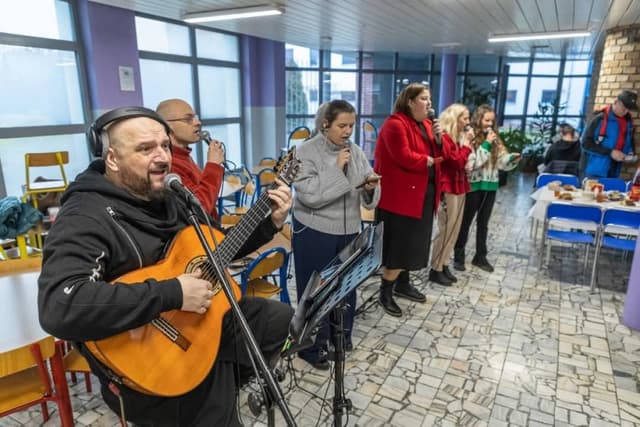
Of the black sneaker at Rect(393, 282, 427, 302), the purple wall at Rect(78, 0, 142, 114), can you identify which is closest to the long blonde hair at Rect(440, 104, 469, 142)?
the black sneaker at Rect(393, 282, 427, 302)

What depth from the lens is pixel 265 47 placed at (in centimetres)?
805

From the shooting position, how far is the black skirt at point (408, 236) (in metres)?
3.01

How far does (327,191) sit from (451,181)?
167 cm

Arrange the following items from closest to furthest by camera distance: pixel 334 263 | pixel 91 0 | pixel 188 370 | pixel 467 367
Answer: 1. pixel 188 370
2. pixel 334 263
3. pixel 467 367
4. pixel 91 0

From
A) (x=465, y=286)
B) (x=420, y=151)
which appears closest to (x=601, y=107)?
(x=465, y=286)

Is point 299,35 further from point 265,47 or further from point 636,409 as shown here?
point 636,409

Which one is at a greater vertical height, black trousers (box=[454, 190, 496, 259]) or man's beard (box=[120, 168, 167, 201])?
man's beard (box=[120, 168, 167, 201])

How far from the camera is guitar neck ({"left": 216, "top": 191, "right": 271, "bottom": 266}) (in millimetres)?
1496

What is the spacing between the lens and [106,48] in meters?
5.27

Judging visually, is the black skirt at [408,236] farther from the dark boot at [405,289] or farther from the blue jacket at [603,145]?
the blue jacket at [603,145]

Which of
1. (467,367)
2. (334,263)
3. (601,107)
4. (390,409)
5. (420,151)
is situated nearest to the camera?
(334,263)

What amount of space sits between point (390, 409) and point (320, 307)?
1.37 metres

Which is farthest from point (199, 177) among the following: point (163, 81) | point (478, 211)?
point (163, 81)

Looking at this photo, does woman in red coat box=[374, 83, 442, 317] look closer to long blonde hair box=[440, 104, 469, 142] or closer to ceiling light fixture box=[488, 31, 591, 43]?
long blonde hair box=[440, 104, 469, 142]
